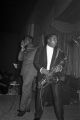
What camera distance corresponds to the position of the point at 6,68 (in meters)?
10.5

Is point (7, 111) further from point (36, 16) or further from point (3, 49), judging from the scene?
point (3, 49)

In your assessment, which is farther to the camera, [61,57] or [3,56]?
[3,56]

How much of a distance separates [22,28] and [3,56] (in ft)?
5.39

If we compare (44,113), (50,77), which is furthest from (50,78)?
(44,113)

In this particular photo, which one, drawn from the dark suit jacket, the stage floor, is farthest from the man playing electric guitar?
the stage floor

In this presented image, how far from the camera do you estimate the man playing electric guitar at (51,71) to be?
3.63 m

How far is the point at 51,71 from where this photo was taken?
368cm

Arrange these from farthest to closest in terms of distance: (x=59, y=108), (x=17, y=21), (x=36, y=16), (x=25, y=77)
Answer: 1. (x=17, y=21)
2. (x=36, y=16)
3. (x=25, y=77)
4. (x=59, y=108)

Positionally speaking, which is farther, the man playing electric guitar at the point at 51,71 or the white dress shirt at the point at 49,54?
the white dress shirt at the point at 49,54

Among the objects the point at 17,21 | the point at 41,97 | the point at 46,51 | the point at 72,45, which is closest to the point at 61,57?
the point at 46,51

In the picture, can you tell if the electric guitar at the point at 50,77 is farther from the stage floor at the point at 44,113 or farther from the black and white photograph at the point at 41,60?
the stage floor at the point at 44,113

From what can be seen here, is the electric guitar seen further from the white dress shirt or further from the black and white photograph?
the white dress shirt

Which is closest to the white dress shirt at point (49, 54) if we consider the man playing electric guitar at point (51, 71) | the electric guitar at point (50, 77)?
the man playing electric guitar at point (51, 71)

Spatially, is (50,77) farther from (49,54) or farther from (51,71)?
(49,54)
